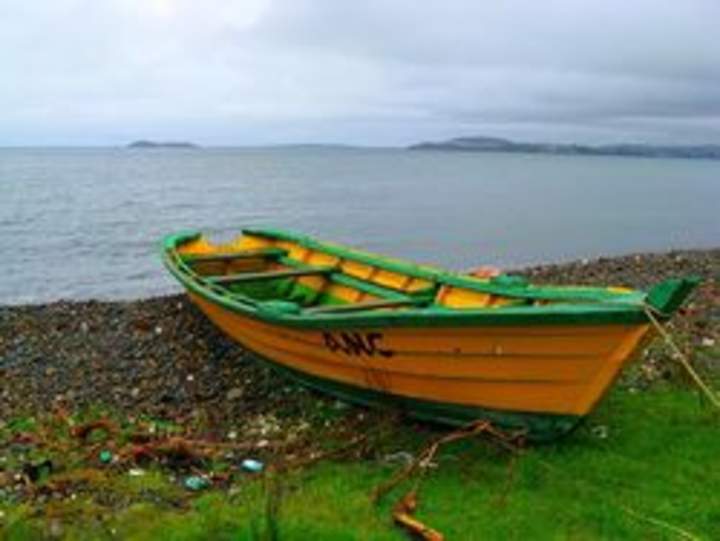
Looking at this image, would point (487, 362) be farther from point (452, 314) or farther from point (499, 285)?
point (499, 285)

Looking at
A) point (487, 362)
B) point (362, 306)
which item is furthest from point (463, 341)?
point (362, 306)

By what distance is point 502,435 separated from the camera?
8.77m

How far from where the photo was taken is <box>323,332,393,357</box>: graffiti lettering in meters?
9.29

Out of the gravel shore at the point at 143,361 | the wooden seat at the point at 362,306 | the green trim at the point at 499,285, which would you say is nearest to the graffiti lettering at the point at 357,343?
the wooden seat at the point at 362,306

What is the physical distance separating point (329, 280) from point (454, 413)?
4.88m

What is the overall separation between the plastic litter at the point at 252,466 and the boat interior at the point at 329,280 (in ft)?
6.24

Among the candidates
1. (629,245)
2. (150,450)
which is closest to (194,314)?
(150,450)

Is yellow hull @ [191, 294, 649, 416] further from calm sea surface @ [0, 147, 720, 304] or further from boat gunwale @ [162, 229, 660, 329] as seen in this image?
calm sea surface @ [0, 147, 720, 304]

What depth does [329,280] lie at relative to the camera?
13711 mm

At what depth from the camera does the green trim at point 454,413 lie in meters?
8.60

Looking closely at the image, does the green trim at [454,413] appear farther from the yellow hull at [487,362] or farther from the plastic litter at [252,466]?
the plastic litter at [252,466]

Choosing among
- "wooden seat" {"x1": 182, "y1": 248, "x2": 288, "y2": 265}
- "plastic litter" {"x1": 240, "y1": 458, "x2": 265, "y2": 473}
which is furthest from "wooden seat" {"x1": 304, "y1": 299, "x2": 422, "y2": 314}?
"wooden seat" {"x1": 182, "y1": 248, "x2": 288, "y2": 265}

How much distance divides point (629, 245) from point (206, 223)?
24193 millimetres

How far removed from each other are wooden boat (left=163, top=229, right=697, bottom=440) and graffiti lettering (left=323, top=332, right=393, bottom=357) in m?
0.01
